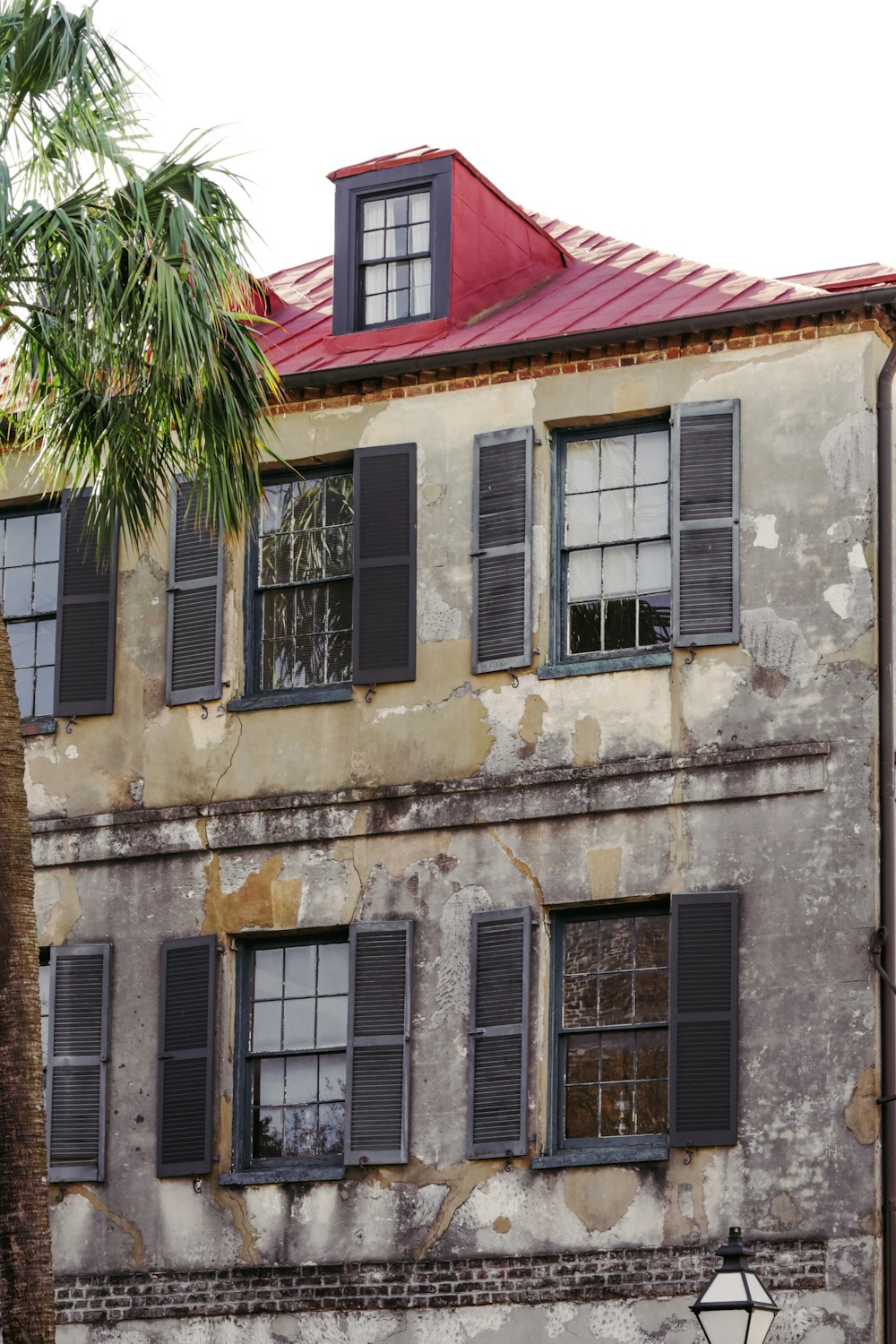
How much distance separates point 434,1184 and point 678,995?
2052mm

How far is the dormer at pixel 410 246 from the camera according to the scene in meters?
19.5

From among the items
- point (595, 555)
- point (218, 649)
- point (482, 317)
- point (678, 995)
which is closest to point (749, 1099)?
point (678, 995)

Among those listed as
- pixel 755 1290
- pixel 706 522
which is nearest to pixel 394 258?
pixel 706 522

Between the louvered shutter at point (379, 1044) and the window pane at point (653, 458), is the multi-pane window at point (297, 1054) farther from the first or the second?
the window pane at point (653, 458)

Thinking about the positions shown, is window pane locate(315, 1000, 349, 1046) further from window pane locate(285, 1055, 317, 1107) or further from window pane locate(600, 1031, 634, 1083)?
window pane locate(600, 1031, 634, 1083)

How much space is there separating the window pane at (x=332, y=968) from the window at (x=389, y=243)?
4.52m

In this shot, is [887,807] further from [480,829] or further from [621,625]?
[480,829]

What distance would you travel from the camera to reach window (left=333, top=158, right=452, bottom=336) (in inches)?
772

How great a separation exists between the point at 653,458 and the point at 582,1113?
4.35 m

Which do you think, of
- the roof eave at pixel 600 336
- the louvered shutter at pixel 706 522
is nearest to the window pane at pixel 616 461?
the louvered shutter at pixel 706 522

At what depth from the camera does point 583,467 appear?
18.4m

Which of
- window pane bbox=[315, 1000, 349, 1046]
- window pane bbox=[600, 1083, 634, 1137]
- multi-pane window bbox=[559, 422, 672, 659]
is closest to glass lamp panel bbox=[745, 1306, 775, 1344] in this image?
window pane bbox=[600, 1083, 634, 1137]

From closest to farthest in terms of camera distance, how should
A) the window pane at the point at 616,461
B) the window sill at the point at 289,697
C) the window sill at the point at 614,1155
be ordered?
the window sill at the point at 614,1155 < the window pane at the point at 616,461 < the window sill at the point at 289,697

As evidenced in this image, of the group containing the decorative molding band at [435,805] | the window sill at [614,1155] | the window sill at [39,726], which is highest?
the window sill at [39,726]
